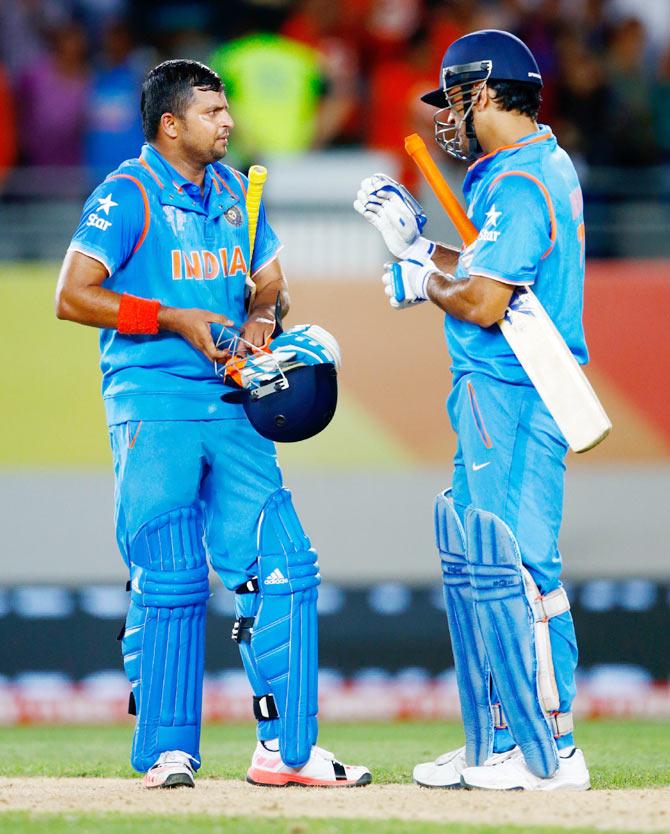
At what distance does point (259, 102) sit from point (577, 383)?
6.05 metres

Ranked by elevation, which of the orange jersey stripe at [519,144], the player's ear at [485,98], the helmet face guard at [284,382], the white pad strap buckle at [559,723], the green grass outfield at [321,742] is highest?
the player's ear at [485,98]

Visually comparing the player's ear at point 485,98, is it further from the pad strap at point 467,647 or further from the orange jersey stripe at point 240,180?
the pad strap at point 467,647

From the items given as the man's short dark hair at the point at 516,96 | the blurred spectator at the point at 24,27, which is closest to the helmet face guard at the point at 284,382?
the man's short dark hair at the point at 516,96

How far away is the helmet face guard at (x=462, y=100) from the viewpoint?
518 centimetres

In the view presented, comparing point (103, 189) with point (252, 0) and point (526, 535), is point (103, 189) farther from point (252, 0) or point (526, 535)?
point (252, 0)

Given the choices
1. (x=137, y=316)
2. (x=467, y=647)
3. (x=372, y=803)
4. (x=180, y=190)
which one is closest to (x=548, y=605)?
(x=467, y=647)

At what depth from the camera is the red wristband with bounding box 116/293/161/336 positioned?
512cm

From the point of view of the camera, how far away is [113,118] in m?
10.3

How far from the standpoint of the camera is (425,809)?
4.81 m

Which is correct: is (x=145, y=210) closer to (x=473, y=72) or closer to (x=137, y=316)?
(x=137, y=316)

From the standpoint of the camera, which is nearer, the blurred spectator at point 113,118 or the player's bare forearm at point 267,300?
the player's bare forearm at point 267,300

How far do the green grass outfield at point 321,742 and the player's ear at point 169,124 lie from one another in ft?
7.47

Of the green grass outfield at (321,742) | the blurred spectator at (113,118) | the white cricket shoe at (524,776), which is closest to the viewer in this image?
the green grass outfield at (321,742)

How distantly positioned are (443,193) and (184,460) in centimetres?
127
